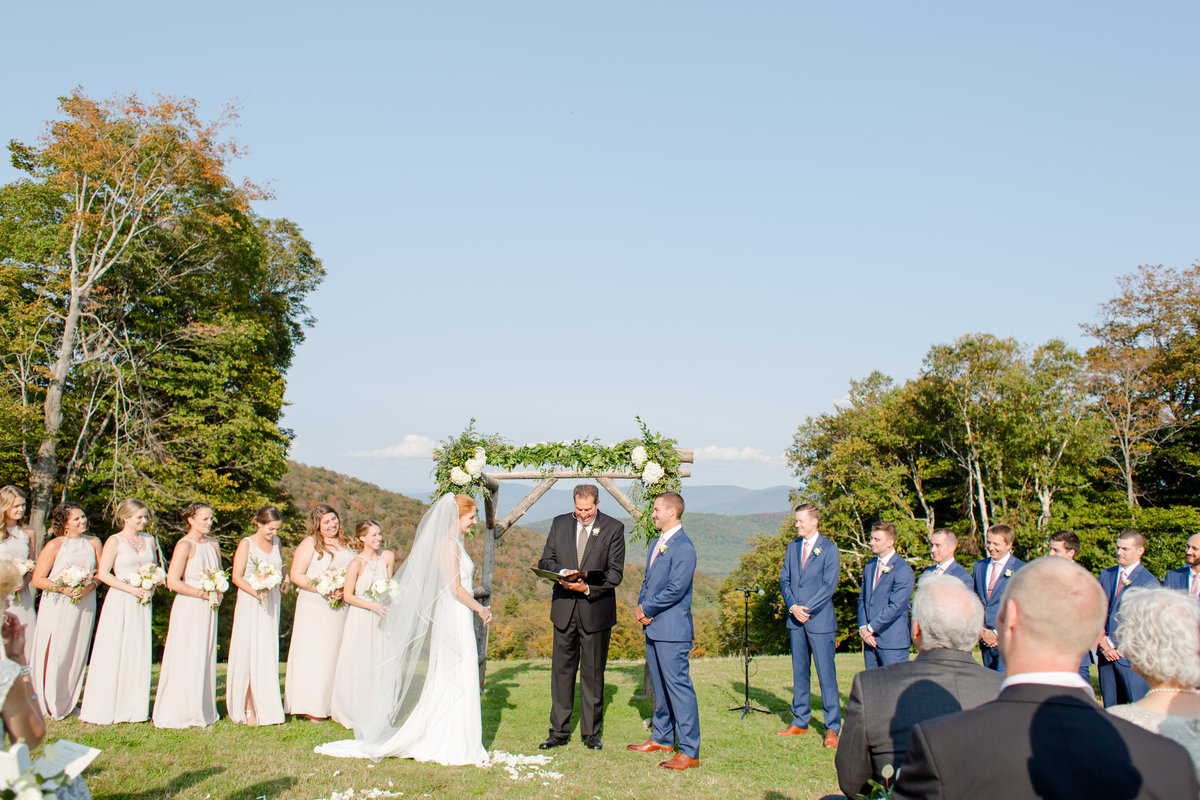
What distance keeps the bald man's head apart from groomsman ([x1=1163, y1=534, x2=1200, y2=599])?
217 inches

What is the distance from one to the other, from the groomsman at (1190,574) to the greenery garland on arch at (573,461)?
4898 mm

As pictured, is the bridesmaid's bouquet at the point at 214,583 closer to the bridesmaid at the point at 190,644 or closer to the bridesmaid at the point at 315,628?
the bridesmaid at the point at 190,644

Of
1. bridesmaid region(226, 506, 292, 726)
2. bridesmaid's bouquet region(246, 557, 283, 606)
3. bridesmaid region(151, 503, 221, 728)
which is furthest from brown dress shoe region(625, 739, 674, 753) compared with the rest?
bridesmaid region(151, 503, 221, 728)

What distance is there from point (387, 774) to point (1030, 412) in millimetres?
29863

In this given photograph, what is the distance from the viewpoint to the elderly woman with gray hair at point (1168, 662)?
2.58 metres

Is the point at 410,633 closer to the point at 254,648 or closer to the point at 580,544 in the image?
the point at 580,544

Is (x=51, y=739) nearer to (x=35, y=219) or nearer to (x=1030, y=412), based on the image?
(x=35, y=219)

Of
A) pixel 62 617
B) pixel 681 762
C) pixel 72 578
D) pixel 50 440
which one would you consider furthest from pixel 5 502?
pixel 50 440

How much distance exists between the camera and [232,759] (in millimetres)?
6336

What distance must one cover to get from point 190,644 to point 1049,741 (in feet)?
25.6

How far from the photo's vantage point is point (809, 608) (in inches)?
321

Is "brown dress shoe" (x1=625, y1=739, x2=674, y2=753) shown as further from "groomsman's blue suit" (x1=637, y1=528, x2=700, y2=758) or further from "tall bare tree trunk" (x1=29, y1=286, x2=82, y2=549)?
"tall bare tree trunk" (x1=29, y1=286, x2=82, y2=549)

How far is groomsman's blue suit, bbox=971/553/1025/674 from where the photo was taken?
755cm

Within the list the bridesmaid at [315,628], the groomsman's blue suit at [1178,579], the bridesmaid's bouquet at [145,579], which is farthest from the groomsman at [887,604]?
the bridesmaid's bouquet at [145,579]
